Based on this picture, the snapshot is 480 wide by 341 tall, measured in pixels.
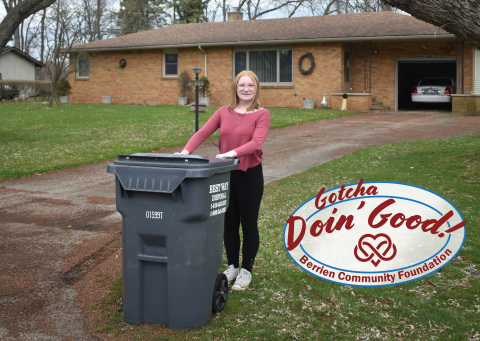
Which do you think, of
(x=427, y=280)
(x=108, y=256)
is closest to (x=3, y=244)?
(x=108, y=256)

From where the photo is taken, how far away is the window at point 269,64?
2545 centimetres

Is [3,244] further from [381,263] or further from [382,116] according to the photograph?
[382,116]

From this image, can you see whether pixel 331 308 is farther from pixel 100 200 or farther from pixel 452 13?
pixel 100 200

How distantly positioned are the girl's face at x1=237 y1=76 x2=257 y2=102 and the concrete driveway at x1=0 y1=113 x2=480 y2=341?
1949 millimetres

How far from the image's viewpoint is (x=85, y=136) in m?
15.2

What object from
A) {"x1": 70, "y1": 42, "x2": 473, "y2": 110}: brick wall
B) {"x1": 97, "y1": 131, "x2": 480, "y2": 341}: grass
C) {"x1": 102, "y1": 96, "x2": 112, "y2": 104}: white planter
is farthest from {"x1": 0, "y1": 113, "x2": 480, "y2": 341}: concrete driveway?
{"x1": 102, "y1": 96, "x2": 112, "y2": 104}: white planter

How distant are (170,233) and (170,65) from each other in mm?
25777

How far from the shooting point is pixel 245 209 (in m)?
4.25

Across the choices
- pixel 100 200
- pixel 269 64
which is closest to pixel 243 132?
pixel 100 200

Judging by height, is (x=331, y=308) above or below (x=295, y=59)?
below

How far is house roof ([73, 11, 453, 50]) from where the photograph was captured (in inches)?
914

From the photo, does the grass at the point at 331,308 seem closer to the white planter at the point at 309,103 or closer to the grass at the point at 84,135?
the grass at the point at 84,135

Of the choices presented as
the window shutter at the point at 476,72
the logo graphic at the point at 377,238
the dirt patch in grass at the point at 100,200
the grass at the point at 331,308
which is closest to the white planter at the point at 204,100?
the window shutter at the point at 476,72

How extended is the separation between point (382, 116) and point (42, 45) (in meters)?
45.4
